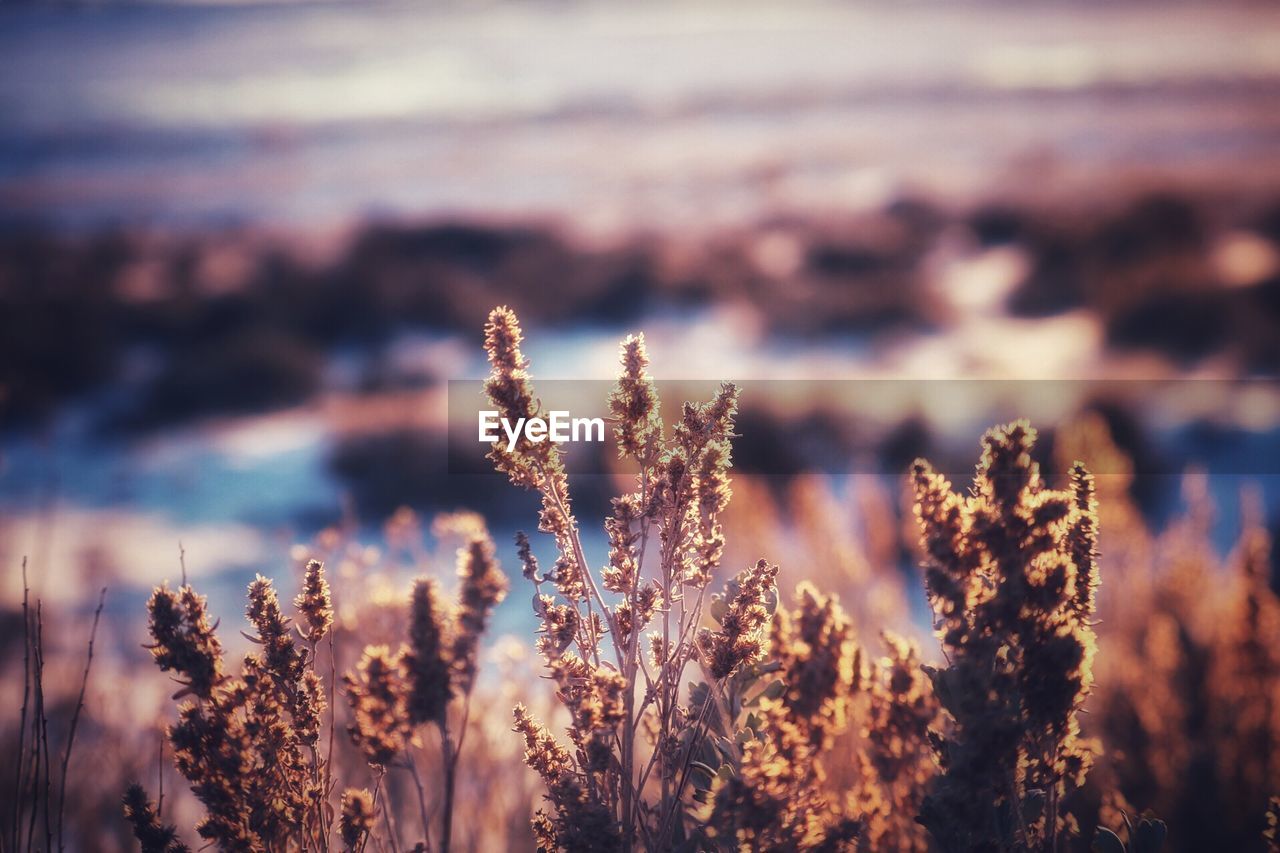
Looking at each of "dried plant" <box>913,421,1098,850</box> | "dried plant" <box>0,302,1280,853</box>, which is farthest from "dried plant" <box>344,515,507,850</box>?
"dried plant" <box>913,421,1098,850</box>

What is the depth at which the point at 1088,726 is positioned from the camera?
12.3ft

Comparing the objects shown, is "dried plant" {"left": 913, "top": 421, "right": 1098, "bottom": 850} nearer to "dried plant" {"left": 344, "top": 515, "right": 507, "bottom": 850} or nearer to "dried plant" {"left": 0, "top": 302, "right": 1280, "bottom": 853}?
"dried plant" {"left": 0, "top": 302, "right": 1280, "bottom": 853}

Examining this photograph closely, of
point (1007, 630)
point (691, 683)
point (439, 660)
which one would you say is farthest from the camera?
point (691, 683)

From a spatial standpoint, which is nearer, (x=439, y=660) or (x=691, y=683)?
(x=439, y=660)

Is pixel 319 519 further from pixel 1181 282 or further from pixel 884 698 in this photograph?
pixel 1181 282

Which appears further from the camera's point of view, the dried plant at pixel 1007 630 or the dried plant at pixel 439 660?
the dried plant at pixel 1007 630

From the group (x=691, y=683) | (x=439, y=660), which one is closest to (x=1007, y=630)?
(x=691, y=683)

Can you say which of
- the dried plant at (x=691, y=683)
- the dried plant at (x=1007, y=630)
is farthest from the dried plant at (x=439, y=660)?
the dried plant at (x=1007, y=630)

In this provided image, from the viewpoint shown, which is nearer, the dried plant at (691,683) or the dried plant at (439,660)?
Result: the dried plant at (439,660)

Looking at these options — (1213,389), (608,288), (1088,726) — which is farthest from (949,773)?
(608,288)

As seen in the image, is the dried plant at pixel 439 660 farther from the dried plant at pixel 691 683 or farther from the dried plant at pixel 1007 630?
the dried plant at pixel 1007 630

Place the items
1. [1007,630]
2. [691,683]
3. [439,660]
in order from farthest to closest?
1. [691,683]
2. [1007,630]
3. [439,660]

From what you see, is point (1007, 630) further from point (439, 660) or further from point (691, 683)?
point (439, 660)

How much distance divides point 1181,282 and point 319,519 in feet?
32.5
